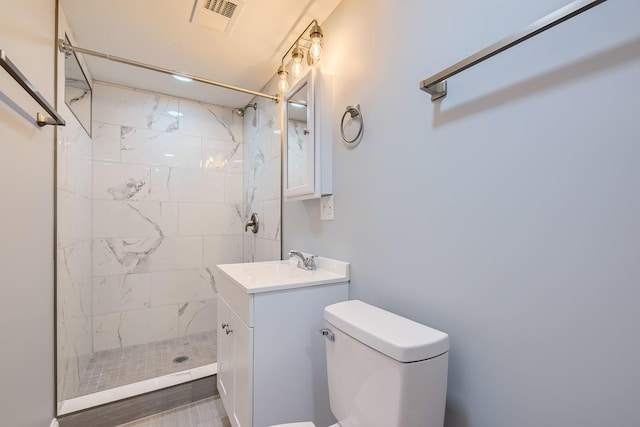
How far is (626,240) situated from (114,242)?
117 inches

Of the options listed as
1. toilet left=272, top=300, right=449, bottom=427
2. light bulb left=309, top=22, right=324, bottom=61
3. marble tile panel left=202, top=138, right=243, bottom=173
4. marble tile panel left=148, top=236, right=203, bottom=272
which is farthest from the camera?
marble tile panel left=202, top=138, right=243, bottom=173

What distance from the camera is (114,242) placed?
233 cm

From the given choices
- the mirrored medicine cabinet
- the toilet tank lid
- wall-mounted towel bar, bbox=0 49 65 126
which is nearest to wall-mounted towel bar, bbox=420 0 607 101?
the mirrored medicine cabinet

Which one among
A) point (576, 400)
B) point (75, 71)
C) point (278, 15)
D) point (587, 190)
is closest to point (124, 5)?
point (75, 71)

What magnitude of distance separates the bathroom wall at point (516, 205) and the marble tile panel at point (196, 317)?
2.08 m

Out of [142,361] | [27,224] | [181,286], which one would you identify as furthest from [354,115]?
[142,361]

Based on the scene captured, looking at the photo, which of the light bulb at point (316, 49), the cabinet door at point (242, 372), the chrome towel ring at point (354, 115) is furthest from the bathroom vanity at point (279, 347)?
the light bulb at point (316, 49)

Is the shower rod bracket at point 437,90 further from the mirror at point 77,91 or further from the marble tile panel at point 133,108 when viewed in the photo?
the marble tile panel at point 133,108

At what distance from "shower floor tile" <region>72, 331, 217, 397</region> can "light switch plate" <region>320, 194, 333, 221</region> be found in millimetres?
1508

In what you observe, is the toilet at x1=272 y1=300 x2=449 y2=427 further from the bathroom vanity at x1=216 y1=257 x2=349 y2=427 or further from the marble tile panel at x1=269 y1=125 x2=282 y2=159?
the marble tile panel at x1=269 y1=125 x2=282 y2=159

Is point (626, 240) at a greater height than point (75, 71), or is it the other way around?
point (75, 71)

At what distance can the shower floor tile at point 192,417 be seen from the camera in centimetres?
157

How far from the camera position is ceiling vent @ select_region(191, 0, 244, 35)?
146 cm

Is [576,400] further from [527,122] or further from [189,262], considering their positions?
[189,262]
